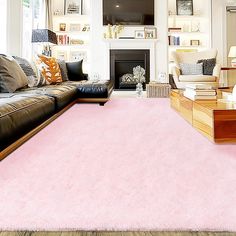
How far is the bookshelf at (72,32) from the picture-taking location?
781 centimetres

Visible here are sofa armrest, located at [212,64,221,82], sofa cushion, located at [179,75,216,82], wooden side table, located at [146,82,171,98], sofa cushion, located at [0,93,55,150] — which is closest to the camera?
sofa cushion, located at [0,93,55,150]

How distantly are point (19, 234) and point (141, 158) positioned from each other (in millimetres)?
970

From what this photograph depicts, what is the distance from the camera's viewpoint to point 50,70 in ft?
15.5

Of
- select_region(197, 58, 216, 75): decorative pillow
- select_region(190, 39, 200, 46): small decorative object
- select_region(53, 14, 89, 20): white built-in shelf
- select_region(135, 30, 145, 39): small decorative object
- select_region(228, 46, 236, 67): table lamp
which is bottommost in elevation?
select_region(197, 58, 216, 75): decorative pillow

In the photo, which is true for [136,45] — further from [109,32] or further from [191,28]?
[191,28]

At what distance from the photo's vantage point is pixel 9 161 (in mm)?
1782

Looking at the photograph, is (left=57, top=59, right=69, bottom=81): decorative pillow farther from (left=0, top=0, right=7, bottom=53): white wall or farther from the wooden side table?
the wooden side table

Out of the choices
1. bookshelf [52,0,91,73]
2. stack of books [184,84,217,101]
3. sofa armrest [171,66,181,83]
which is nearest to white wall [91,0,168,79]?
bookshelf [52,0,91,73]

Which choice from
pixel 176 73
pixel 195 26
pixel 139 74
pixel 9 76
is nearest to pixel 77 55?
pixel 139 74

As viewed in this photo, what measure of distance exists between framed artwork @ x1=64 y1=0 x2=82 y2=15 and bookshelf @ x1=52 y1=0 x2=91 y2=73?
37 millimetres

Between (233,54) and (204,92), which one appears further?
(233,54)

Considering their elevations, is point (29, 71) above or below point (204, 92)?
above

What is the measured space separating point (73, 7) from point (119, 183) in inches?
281

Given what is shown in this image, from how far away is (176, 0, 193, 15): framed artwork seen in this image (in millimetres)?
7910
